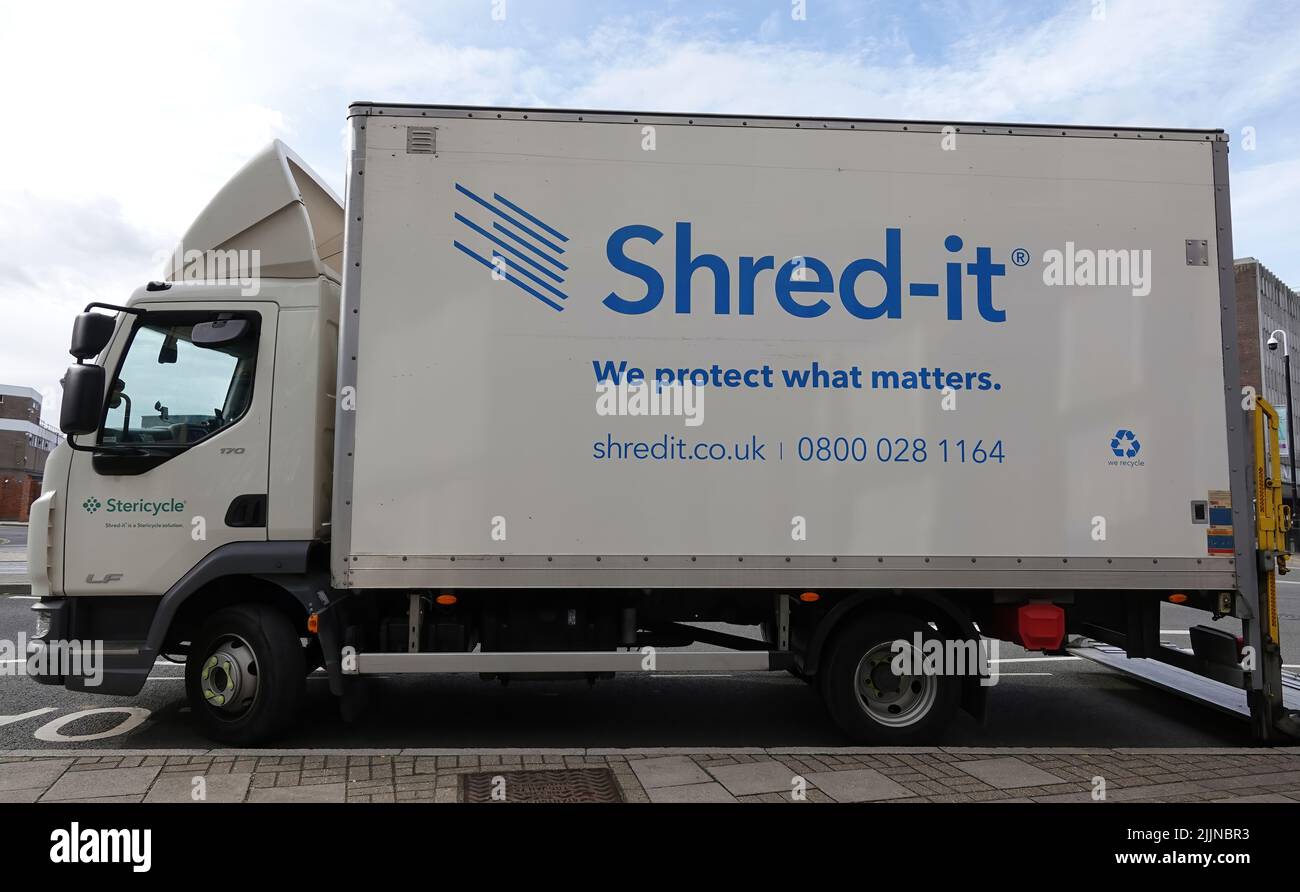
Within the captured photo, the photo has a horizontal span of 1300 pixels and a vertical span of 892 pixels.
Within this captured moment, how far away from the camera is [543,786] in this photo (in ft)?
13.8

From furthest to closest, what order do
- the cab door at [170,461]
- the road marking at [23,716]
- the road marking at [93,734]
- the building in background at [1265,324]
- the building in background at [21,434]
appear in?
the building in background at [21,434] < the building in background at [1265,324] < the road marking at [23,716] < the road marking at [93,734] < the cab door at [170,461]

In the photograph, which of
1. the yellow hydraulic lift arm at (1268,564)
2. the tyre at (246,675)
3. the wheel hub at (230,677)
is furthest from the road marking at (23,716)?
the yellow hydraulic lift arm at (1268,564)

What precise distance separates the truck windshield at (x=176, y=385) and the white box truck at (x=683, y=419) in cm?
2

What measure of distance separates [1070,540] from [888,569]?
3.61ft

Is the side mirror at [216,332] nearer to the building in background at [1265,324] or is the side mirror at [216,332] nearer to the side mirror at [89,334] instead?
the side mirror at [89,334]

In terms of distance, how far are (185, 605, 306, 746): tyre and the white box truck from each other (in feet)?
0.07

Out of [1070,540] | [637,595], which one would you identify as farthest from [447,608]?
[1070,540]

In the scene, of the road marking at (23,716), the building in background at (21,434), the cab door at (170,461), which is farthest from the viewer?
the building in background at (21,434)

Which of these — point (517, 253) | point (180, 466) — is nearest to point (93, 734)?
point (180, 466)

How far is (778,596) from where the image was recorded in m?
5.23

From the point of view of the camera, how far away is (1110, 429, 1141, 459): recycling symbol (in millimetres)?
5004

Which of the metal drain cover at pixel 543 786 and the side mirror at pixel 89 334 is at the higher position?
the side mirror at pixel 89 334

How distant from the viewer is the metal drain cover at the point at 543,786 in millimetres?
4066

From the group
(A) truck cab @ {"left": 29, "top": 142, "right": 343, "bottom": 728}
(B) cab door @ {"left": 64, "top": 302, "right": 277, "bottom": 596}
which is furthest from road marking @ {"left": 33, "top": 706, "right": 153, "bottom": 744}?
(B) cab door @ {"left": 64, "top": 302, "right": 277, "bottom": 596}
